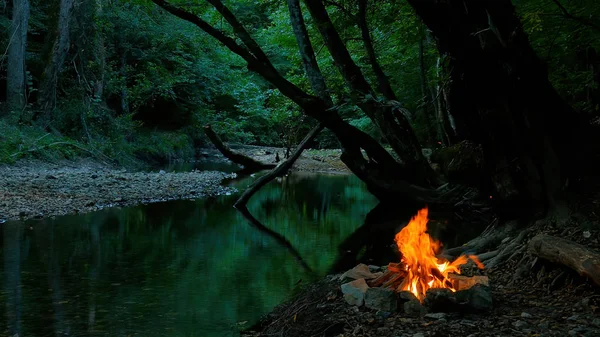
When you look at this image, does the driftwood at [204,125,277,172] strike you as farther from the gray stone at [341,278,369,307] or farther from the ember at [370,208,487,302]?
the gray stone at [341,278,369,307]

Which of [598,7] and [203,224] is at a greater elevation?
[598,7]

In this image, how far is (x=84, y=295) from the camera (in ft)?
23.9

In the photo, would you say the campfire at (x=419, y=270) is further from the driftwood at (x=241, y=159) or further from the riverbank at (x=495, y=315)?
the driftwood at (x=241, y=159)

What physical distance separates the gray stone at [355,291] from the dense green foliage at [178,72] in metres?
3.44

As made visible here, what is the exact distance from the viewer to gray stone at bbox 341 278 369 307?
570 centimetres

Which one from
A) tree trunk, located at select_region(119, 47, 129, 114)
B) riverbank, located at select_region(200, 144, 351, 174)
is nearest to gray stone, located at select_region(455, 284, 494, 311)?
riverbank, located at select_region(200, 144, 351, 174)

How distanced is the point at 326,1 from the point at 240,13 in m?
26.1

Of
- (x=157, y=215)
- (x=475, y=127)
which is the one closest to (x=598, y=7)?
(x=475, y=127)

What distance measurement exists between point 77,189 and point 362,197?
8.59 meters

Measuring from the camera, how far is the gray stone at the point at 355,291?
5703 millimetres

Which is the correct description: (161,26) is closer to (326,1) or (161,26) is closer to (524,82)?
(326,1)

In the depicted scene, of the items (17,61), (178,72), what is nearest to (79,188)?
(17,61)

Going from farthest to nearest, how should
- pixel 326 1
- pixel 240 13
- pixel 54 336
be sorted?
pixel 240 13 < pixel 326 1 < pixel 54 336

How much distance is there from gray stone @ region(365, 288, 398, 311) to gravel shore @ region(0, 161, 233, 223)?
8.85m
